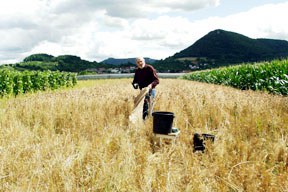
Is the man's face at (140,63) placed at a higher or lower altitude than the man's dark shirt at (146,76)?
higher

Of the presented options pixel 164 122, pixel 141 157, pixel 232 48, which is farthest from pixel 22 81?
pixel 232 48

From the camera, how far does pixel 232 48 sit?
520 ft

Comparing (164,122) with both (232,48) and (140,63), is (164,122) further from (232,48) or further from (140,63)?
(232,48)

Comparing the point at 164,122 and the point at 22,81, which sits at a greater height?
the point at 22,81

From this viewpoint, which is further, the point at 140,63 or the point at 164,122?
the point at 140,63

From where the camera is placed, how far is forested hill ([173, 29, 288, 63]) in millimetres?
144750

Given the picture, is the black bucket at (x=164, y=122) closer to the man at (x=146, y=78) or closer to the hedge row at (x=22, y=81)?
the man at (x=146, y=78)

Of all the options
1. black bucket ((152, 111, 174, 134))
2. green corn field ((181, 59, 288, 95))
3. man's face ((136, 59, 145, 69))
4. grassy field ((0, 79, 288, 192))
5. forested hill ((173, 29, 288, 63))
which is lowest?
grassy field ((0, 79, 288, 192))

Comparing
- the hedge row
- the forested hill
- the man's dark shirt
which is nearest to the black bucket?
the man's dark shirt

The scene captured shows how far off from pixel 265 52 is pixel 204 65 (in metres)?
51.9

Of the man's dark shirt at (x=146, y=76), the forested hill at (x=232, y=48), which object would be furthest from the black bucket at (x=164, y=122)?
the forested hill at (x=232, y=48)

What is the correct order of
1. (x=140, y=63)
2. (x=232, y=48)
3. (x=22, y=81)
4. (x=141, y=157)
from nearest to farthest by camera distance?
(x=141, y=157), (x=140, y=63), (x=22, y=81), (x=232, y=48)

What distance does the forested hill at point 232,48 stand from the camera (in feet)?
475

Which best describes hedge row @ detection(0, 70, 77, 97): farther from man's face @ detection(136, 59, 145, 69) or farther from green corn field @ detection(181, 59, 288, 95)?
green corn field @ detection(181, 59, 288, 95)
